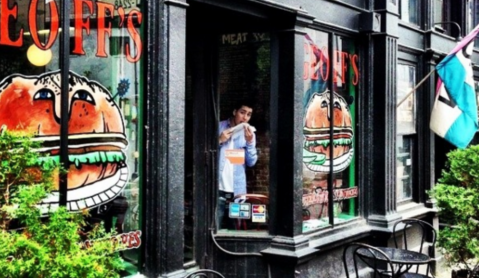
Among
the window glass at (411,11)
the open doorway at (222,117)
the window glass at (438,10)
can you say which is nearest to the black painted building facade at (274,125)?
the open doorway at (222,117)

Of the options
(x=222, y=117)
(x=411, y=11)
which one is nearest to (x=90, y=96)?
(x=222, y=117)

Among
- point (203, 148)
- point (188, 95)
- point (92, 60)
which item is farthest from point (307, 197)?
point (92, 60)

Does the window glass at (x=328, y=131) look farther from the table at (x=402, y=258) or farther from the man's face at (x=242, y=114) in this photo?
the table at (x=402, y=258)

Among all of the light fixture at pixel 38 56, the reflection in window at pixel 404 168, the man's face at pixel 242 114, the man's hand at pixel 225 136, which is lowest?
the reflection in window at pixel 404 168

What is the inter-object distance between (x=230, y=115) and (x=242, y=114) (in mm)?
140

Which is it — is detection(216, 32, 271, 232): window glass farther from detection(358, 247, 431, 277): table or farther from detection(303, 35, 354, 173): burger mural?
detection(358, 247, 431, 277): table

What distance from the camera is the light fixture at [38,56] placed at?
3.81m

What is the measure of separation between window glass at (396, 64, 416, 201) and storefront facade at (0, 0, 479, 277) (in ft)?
0.11

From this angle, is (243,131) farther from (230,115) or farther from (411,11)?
(411,11)

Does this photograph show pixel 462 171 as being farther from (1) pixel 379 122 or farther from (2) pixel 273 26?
(2) pixel 273 26

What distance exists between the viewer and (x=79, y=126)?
13.7 ft

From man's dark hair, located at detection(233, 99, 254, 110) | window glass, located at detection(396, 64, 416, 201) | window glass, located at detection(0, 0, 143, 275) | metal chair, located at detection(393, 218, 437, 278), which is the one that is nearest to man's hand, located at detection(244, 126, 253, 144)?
man's dark hair, located at detection(233, 99, 254, 110)

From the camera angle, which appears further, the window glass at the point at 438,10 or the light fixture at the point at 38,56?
the window glass at the point at 438,10

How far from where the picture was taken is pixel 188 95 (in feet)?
20.4
